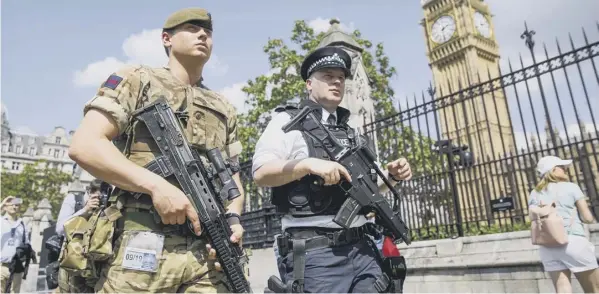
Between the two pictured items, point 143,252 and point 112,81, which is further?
point 112,81

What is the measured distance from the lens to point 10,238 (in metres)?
6.24

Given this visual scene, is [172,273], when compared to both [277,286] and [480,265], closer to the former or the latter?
[277,286]

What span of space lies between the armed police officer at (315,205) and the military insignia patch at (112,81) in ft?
2.94

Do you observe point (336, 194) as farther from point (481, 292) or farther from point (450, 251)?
point (450, 251)

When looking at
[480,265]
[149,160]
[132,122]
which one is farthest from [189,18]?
[480,265]

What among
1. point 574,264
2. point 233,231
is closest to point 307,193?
point 233,231

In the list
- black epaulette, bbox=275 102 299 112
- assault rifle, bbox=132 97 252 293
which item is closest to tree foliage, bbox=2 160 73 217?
black epaulette, bbox=275 102 299 112

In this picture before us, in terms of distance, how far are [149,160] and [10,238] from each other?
6.08 metres

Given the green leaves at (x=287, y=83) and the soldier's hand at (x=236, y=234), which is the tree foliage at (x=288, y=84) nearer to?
the green leaves at (x=287, y=83)

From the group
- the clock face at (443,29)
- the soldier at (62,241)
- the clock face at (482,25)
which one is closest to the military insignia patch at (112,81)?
the soldier at (62,241)

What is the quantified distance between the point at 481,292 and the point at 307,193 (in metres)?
4.47

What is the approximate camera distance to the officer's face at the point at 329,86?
8.43 ft

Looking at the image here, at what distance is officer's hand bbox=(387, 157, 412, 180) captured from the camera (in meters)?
2.45

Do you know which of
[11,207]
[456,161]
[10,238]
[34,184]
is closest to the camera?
[10,238]
